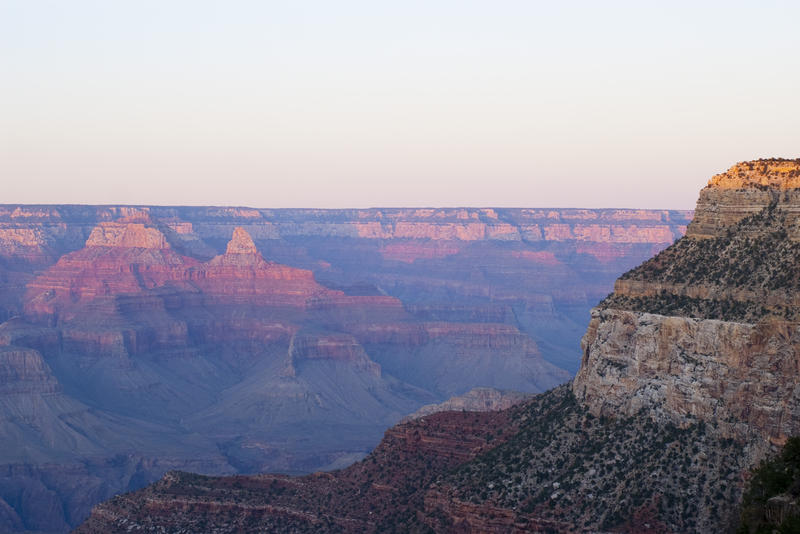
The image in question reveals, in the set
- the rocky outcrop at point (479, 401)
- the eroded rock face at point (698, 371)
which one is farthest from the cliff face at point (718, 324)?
the rocky outcrop at point (479, 401)

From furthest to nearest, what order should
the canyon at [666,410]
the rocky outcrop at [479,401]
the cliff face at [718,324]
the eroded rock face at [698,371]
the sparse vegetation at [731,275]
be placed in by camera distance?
the rocky outcrop at [479,401] → the sparse vegetation at [731,275] → the canyon at [666,410] → the cliff face at [718,324] → the eroded rock face at [698,371]

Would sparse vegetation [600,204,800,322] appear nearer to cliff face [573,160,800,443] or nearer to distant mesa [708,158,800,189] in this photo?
cliff face [573,160,800,443]

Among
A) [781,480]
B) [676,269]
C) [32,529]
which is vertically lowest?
[32,529]

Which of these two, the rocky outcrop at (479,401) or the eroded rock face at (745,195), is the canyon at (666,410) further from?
the rocky outcrop at (479,401)

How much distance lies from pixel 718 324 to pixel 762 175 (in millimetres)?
8278

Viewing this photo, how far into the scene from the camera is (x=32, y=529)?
14762cm

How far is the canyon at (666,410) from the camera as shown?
173 feet

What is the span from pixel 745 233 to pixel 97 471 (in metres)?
120

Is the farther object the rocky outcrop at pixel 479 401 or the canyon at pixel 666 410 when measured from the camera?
the rocky outcrop at pixel 479 401

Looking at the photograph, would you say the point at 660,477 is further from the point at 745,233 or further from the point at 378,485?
the point at 378,485

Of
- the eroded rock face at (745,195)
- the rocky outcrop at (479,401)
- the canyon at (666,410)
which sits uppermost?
the eroded rock face at (745,195)

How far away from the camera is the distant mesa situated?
58.3 metres

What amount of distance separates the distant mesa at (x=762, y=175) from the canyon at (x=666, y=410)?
67mm

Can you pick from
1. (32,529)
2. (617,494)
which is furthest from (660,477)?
(32,529)
